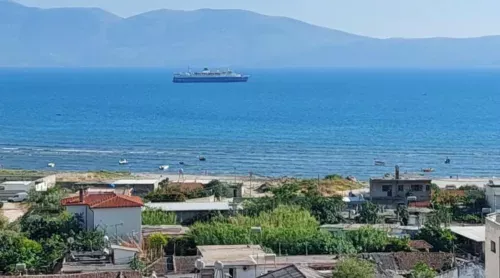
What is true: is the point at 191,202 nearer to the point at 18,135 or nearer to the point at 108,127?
the point at 18,135

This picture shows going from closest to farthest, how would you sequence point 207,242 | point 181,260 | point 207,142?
point 181,260 → point 207,242 → point 207,142

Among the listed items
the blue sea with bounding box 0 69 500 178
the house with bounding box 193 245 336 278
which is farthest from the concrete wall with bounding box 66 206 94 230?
the blue sea with bounding box 0 69 500 178

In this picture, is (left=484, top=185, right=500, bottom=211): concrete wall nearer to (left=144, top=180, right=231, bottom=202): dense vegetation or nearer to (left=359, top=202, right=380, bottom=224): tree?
(left=359, top=202, right=380, bottom=224): tree

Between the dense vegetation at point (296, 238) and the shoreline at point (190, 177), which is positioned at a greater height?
the dense vegetation at point (296, 238)

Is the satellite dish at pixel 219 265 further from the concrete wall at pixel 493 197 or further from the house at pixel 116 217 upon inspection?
the concrete wall at pixel 493 197

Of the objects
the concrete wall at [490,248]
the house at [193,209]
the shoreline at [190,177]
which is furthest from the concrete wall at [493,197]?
the concrete wall at [490,248]

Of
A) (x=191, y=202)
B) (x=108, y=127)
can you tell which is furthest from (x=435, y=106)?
(x=191, y=202)
